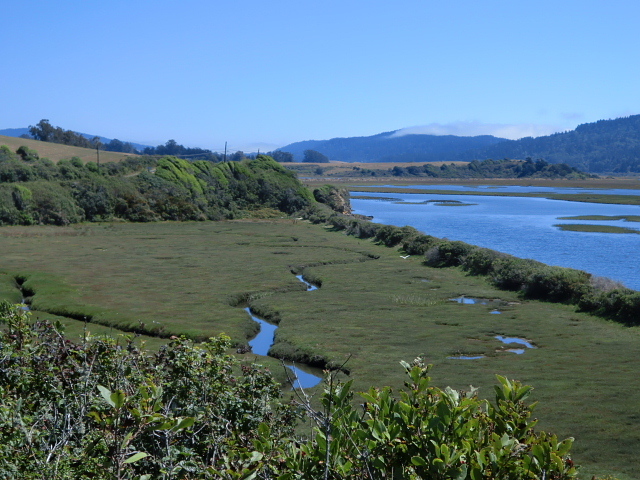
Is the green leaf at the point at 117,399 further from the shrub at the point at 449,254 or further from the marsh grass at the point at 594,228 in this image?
the marsh grass at the point at 594,228

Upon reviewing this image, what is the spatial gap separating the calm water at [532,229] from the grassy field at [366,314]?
38.7ft

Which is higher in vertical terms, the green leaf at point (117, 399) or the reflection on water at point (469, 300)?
the green leaf at point (117, 399)

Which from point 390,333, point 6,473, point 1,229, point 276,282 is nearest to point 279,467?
point 6,473

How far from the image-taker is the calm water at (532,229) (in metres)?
49.1

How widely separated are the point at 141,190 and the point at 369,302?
62.8m

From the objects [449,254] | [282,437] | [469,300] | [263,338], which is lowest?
[263,338]

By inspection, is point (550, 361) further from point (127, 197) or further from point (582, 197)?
point (582, 197)

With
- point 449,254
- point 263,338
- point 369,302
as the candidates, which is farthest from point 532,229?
point 263,338

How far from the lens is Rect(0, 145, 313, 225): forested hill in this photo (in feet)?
246

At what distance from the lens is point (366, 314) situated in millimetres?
30422

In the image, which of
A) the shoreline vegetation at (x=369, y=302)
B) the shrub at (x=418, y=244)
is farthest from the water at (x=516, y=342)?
the shrub at (x=418, y=244)

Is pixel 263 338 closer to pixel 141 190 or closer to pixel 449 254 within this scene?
pixel 449 254

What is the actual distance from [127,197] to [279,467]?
83.7 metres

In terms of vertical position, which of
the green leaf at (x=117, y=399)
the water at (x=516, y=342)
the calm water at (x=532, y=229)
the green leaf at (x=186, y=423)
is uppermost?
the green leaf at (x=117, y=399)
